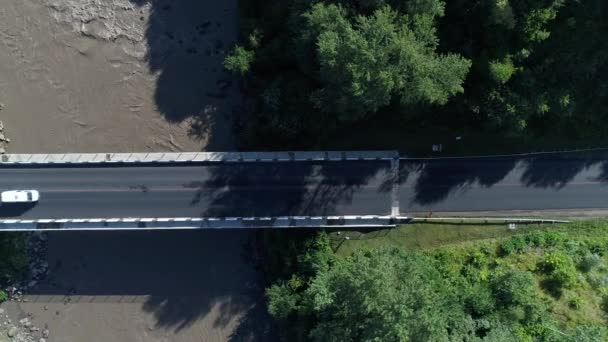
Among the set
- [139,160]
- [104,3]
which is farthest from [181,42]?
[139,160]

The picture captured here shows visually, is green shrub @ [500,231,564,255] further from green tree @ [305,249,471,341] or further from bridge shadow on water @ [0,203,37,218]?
bridge shadow on water @ [0,203,37,218]

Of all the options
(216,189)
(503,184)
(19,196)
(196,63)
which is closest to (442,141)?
(503,184)

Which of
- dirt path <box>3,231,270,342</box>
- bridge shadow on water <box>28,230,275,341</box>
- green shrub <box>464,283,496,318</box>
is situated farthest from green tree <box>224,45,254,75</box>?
green shrub <box>464,283,496,318</box>

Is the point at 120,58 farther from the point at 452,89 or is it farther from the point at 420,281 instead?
the point at 420,281

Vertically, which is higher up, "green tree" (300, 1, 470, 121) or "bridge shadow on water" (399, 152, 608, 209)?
"green tree" (300, 1, 470, 121)

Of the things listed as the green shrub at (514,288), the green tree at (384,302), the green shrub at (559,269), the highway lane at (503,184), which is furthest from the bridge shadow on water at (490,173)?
the green shrub at (514,288)

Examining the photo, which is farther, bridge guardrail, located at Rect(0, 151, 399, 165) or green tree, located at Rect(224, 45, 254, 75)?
green tree, located at Rect(224, 45, 254, 75)
